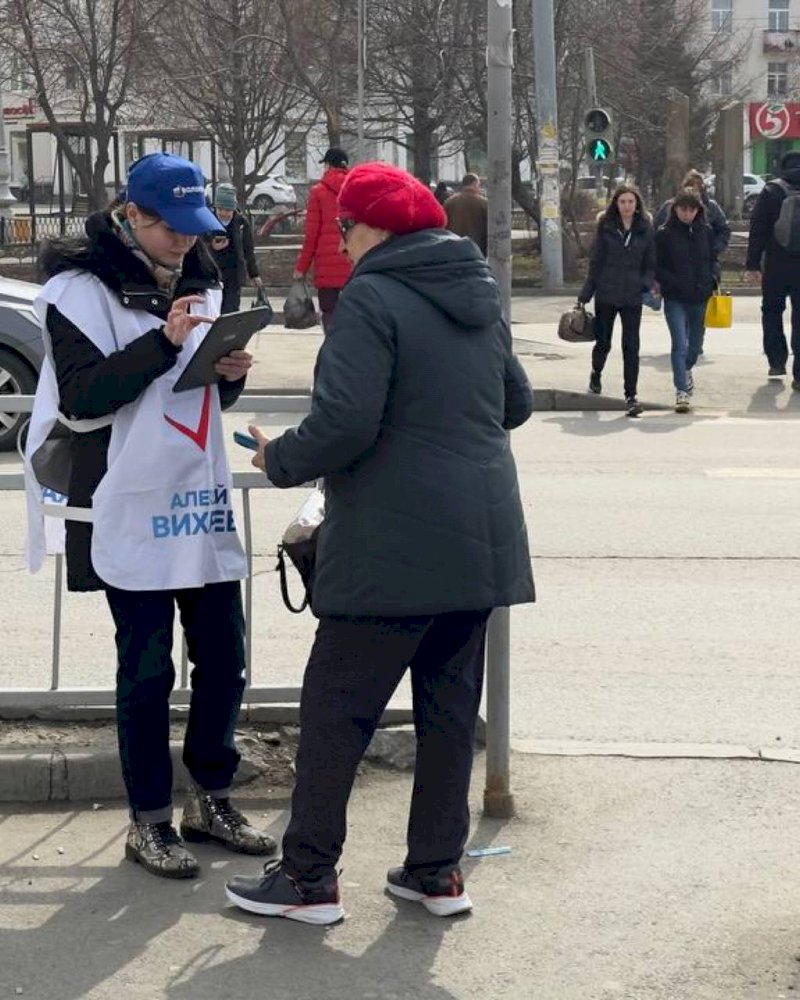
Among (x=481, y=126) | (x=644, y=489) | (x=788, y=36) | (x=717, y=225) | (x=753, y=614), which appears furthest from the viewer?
(x=788, y=36)

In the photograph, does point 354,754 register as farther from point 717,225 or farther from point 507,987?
point 717,225

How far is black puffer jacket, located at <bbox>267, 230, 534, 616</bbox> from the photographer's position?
158 inches

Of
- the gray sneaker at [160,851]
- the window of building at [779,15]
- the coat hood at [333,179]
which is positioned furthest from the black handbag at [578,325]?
the window of building at [779,15]

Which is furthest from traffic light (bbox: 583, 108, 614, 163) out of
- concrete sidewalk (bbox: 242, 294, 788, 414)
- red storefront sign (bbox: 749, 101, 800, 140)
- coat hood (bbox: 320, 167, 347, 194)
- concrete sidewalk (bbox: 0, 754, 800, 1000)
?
concrete sidewalk (bbox: 0, 754, 800, 1000)

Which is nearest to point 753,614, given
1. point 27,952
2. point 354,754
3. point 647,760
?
point 647,760

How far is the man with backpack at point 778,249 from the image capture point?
15.1 metres

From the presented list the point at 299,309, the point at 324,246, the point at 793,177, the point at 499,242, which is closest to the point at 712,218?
the point at 793,177

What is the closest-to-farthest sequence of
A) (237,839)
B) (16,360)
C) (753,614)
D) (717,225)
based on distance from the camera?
(237,839) < (753,614) < (16,360) < (717,225)

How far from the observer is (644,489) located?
10812 millimetres

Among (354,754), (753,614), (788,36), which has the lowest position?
(753,614)

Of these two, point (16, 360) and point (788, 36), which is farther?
point (788, 36)

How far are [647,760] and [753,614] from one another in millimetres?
2298

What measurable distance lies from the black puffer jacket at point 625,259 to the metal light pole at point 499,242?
30.8 feet

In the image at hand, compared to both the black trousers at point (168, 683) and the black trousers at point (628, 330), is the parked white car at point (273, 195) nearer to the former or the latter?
the black trousers at point (628, 330)
